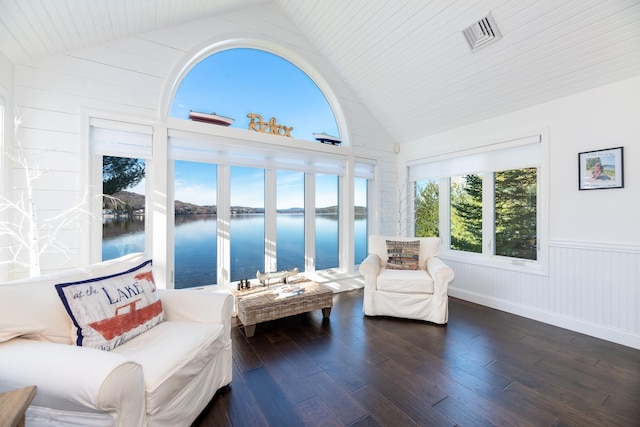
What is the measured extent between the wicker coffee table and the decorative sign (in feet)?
6.48

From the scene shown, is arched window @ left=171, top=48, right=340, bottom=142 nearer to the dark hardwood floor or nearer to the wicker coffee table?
the wicker coffee table

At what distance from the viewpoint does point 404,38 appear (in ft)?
9.71

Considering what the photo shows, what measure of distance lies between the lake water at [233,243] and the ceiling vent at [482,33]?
104 inches

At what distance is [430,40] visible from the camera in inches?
112

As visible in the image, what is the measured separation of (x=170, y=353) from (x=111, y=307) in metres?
0.45

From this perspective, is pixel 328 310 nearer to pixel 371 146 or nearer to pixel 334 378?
pixel 334 378

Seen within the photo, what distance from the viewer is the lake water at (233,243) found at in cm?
265

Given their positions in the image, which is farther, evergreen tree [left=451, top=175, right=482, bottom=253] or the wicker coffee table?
evergreen tree [left=451, top=175, right=482, bottom=253]

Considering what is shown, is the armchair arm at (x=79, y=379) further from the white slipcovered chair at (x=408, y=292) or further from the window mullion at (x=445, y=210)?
the window mullion at (x=445, y=210)

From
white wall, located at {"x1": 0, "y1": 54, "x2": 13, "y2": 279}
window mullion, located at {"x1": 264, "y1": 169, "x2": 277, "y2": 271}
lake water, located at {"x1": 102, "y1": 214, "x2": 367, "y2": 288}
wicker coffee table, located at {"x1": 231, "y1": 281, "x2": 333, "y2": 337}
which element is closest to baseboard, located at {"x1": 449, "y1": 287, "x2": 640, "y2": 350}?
lake water, located at {"x1": 102, "y1": 214, "x2": 367, "y2": 288}

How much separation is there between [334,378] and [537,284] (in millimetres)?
2647

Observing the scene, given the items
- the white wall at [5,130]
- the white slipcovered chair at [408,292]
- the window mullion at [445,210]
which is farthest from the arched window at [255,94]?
the white slipcovered chair at [408,292]

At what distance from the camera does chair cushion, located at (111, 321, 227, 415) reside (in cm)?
117

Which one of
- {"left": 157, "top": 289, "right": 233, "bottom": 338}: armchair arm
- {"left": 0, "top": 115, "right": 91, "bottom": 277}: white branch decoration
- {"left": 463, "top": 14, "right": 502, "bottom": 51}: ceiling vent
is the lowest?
{"left": 157, "top": 289, "right": 233, "bottom": 338}: armchair arm
